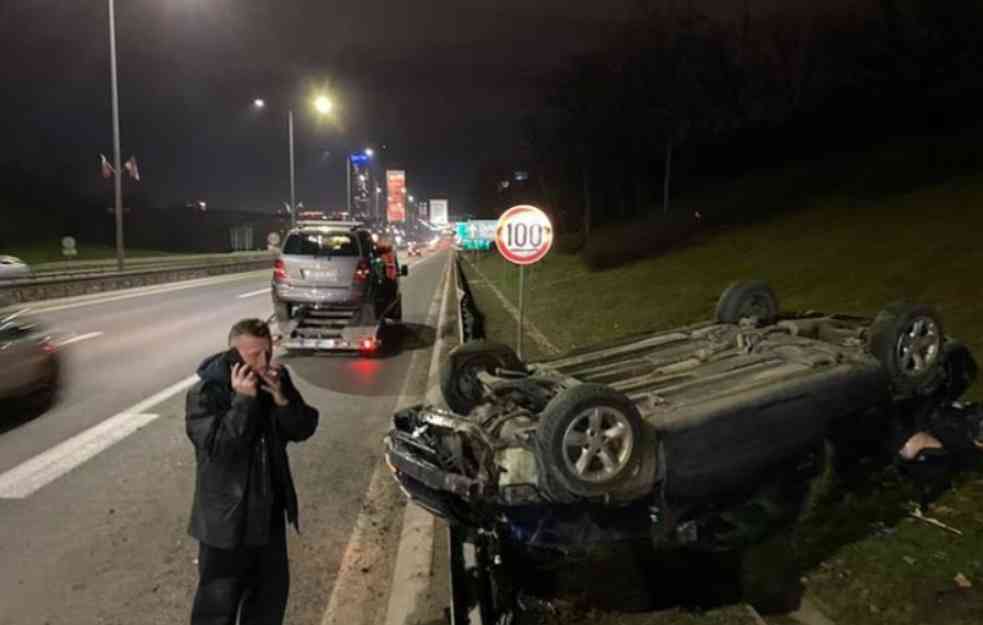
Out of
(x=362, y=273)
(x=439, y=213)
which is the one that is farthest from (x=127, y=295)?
(x=439, y=213)

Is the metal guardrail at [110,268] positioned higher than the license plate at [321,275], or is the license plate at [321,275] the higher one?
the license plate at [321,275]

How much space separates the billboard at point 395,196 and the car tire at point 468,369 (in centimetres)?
11351

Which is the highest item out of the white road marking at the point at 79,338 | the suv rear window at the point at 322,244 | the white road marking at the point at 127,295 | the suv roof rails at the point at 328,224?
the suv roof rails at the point at 328,224

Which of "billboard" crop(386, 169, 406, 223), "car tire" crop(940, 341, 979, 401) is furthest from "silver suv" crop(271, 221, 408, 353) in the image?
"billboard" crop(386, 169, 406, 223)

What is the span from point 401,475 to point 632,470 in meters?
1.32

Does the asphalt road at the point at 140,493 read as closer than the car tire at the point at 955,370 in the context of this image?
Yes

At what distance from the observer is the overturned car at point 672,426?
171 inches

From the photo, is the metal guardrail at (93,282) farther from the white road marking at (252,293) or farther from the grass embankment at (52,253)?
the grass embankment at (52,253)

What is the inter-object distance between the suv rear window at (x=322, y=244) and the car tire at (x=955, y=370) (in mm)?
9234

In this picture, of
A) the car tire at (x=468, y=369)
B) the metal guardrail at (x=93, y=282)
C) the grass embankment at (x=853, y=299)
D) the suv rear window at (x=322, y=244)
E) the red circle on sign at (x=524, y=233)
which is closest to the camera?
the grass embankment at (x=853, y=299)

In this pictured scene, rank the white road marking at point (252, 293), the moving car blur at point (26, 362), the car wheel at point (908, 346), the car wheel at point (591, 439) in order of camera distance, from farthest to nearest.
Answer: the white road marking at point (252, 293), the moving car blur at point (26, 362), the car wheel at point (908, 346), the car wheel at point (591, 439)

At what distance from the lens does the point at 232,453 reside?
3369mm

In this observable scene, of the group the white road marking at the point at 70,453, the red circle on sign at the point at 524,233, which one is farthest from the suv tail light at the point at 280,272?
the red circle on sign at the point at 524,233

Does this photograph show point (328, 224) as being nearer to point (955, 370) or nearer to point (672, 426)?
point (955, 370)
